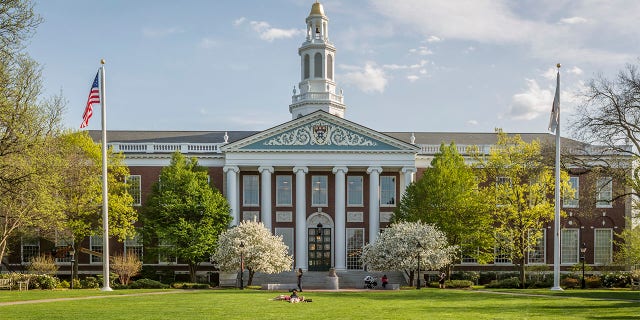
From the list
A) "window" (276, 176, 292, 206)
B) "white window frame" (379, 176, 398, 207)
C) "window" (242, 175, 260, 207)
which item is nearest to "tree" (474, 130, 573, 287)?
"white window frame" (379, 176, 398, 207)

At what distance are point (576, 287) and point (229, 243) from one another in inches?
890

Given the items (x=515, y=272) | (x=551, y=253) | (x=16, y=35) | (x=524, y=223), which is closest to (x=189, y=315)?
(x=16, y=35)

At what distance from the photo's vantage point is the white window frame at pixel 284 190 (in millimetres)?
57281

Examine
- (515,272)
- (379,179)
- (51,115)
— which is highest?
(51,115)

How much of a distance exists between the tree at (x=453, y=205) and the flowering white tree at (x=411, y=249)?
1821mm

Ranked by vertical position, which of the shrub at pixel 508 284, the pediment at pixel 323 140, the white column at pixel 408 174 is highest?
the pediment at pixel 323 140

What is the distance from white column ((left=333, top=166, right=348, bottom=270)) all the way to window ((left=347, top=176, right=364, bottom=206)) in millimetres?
2469

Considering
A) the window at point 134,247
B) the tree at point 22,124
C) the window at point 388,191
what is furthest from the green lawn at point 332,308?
the window at point 388,191

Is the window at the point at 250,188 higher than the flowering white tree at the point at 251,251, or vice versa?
the window at the point at 250,188

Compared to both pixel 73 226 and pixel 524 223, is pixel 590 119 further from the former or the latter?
pixel 73 226

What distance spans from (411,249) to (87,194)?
22037 mm

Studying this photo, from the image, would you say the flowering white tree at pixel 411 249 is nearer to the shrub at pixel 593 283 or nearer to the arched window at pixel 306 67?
the shrub at pixel 593 283

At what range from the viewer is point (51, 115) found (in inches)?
1369

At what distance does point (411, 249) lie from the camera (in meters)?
46.0
